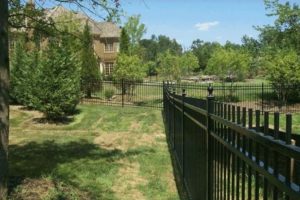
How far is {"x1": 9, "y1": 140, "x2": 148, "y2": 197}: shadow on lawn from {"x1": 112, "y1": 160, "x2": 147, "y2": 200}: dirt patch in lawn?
1.13 feet

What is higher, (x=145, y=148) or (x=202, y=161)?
(x=202, y=161)

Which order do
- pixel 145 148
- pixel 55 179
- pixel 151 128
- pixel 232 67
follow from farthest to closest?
pixel 232 67, pixel 151 128, pixel 145 148, pixel 55 179

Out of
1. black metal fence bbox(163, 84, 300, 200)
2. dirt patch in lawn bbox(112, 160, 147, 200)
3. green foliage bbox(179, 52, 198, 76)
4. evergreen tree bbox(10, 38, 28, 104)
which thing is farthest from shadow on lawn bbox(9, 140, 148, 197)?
green foliage bbox(179, 52, 198, 76)

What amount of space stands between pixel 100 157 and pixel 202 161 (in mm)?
5715

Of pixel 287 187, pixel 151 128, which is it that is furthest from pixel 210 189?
pixel 151 128

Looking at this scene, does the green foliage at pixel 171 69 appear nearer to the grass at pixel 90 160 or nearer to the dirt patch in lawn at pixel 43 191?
the grass at pixel 90 160

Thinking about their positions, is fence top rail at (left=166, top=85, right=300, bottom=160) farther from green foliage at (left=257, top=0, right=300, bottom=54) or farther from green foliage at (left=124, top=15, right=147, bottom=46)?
green foliage at (left=124, top=15, right=147, bottom=46)

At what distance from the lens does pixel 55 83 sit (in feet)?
53.0

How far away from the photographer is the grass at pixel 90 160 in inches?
273

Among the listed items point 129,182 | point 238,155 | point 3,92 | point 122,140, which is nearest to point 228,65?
point 122,140

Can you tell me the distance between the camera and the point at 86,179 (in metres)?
7.82

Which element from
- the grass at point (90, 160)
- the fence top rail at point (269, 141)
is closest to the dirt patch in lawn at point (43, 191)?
the grass at point (90, 160)

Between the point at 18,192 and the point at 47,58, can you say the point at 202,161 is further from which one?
the point at 47,58

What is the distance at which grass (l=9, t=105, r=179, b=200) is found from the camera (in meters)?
6.93
